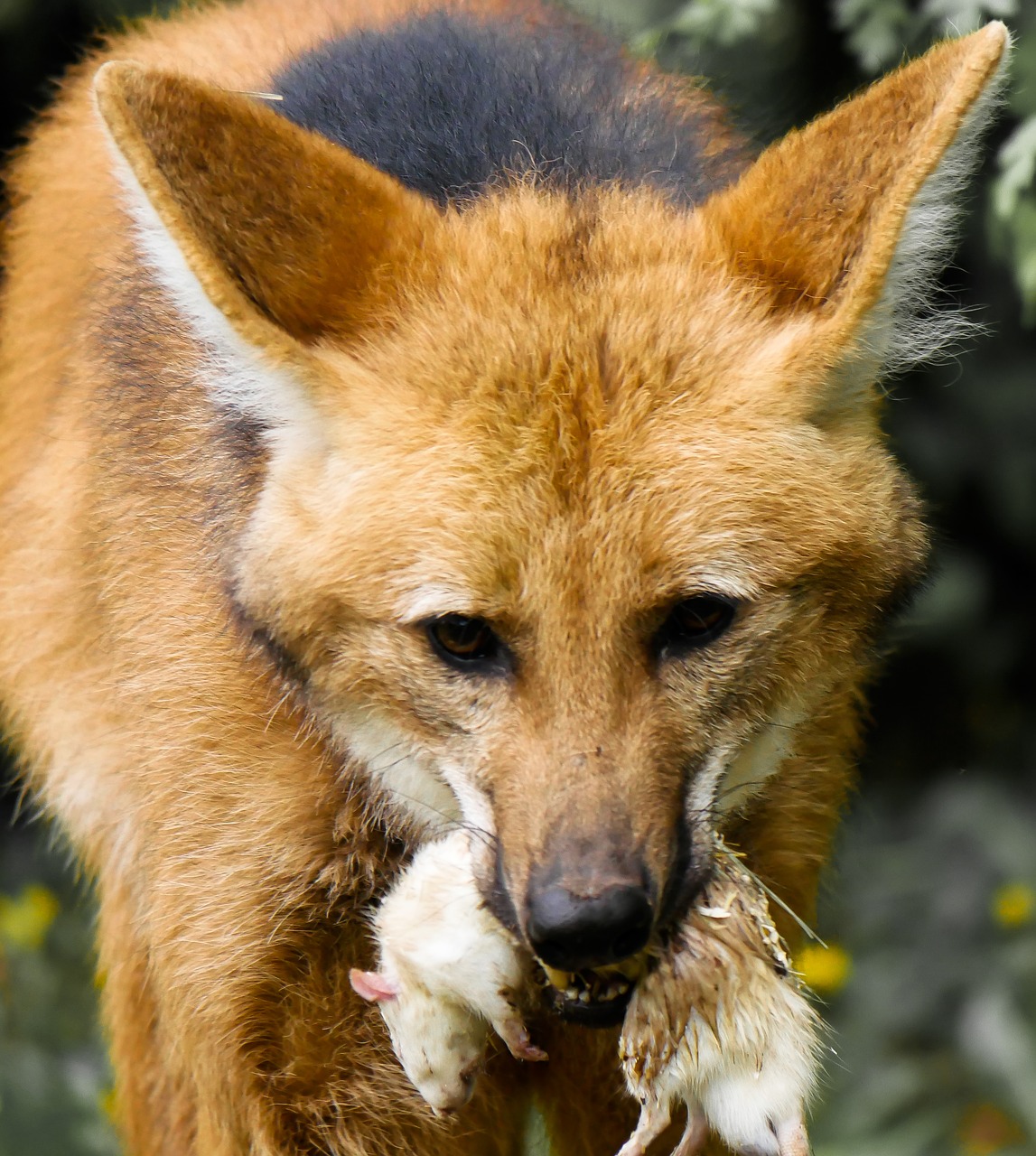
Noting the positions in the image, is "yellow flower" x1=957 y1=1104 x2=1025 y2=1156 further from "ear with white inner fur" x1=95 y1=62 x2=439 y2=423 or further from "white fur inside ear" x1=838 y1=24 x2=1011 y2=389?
"ear with white inner fur" x1=95 y1=62 x2=439 y2=423

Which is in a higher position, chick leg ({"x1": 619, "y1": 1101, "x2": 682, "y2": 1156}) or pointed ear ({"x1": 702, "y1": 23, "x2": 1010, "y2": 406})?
pointed ear ({"x1": 702, "y1": 23, "x2": 1010, "y2": 406})

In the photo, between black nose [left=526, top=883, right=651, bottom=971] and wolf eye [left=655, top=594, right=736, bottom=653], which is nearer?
black nose [left=526, top=883, right=651, bottom=971]

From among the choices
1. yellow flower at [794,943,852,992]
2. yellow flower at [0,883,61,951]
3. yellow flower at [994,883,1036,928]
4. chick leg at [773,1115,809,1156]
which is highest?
chick leg at [773,1115,809,1156]

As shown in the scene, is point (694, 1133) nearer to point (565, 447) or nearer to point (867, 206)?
point (565, 447)

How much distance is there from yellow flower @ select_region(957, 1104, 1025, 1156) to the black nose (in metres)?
2.63

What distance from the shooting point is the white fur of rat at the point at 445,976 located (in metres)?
2.37

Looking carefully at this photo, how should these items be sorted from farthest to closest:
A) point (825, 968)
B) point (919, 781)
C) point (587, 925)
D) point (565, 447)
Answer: point (919, 781) < point (825, 968) < point (565, 447) < point (587, 925)

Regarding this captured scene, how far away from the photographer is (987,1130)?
4426 millimetres

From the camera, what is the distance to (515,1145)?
3.38 m

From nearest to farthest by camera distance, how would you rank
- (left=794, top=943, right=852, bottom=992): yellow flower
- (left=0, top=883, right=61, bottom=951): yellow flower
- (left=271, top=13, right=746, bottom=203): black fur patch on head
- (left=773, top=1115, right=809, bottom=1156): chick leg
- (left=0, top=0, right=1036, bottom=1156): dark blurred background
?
(left=773, top=1115, right=809, bottom=1156): chick leg
(left=271, top=13, right=746, bottom=203): black fur patch on head
(left=0, top=0, right=1036, bottom=1156): dark blurred background
(left=794, top=943, right=852, bottom=992): yellow flower
(left=0, top=883, right=61, bottom=951): yellow flower

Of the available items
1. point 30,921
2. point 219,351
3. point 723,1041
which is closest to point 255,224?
point 219,351

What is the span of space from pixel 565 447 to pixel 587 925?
2.21ft

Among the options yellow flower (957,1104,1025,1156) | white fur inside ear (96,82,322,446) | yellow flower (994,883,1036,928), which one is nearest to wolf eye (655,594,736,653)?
white fur inside ear (96,82,322,446)

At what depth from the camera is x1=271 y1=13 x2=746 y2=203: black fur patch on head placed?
2.84 metres
